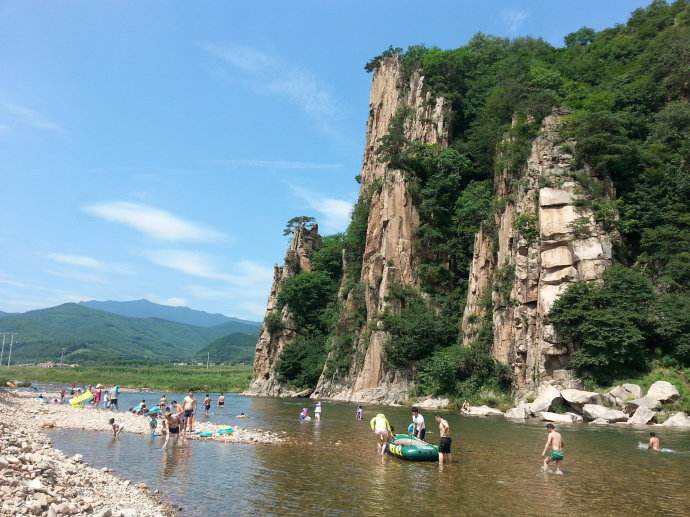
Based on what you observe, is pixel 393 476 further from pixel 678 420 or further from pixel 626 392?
pixel 626 392

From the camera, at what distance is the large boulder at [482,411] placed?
4409cm

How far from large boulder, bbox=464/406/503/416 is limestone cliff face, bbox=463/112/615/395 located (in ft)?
11.8

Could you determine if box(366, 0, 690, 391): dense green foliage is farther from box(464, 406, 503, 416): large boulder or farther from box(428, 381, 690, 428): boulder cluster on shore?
box(464, 406, 503, 416): large boulder

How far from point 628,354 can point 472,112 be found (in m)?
48.1

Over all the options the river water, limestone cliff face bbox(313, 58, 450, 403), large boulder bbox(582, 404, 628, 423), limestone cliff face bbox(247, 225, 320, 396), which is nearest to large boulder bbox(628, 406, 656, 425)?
large boulder bbox(582, 404, 628, 423)

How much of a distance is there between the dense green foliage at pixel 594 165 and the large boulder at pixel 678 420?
19.9 feet

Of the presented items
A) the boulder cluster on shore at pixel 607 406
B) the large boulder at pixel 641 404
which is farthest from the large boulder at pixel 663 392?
the large boulder at pixel 641 404

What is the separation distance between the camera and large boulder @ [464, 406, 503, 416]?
Result: 4409cm

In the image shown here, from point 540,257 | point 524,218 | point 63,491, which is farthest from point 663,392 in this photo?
point 63,491

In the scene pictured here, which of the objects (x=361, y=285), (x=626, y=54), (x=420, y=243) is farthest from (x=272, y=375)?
(x=626, y=54)

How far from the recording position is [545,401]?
39438mm

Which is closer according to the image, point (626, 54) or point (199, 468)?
point (199, 468)

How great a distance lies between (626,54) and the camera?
218ft

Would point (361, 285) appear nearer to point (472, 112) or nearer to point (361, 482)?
point (472, 112)
